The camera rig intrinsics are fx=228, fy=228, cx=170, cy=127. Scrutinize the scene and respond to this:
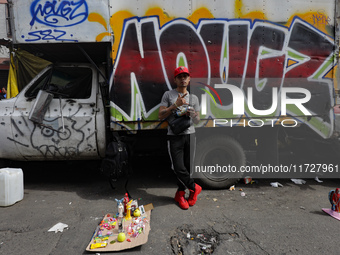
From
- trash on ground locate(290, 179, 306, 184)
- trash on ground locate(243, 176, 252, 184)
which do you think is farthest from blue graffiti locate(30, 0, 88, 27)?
trash on ground locate(290, 179, 306, 184)

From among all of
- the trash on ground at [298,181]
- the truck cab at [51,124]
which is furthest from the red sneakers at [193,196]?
the trash on ground at [298,181]

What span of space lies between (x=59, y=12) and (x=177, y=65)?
179 centimetres

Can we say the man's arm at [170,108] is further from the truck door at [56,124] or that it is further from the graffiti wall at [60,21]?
the graffiti wall at [60,21]

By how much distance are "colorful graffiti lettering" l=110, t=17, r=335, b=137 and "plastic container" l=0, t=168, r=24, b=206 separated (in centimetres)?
173

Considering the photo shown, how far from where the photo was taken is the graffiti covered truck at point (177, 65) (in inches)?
127

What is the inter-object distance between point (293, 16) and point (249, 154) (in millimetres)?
2201

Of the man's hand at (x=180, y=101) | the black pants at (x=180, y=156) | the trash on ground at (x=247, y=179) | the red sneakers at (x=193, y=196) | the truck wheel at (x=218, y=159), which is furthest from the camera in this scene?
the trash on ground at (x=247, y=179)

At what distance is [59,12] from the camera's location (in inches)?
124

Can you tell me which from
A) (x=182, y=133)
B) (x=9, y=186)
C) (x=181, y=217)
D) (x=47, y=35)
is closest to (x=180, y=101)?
(x=182, y=133)

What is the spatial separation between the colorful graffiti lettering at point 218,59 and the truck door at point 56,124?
56cm

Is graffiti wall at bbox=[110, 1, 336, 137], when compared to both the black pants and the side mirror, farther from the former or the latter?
the side mirror

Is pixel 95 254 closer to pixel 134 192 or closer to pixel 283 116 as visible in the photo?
pixel 134 192

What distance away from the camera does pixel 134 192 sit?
3652mm

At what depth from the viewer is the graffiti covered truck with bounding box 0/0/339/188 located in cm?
323
